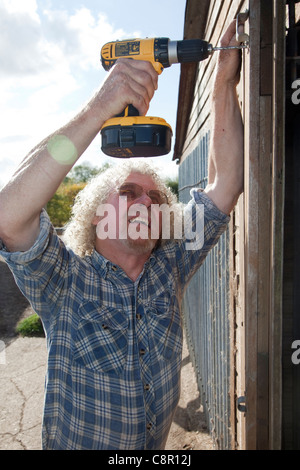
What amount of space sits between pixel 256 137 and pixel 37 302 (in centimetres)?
119

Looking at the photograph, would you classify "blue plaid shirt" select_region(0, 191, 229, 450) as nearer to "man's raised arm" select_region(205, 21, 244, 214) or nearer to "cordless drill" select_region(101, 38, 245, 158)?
"cordless drill" select_region(101, 38, 245, 158)

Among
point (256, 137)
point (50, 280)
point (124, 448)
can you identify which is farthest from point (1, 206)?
point (124, 448)

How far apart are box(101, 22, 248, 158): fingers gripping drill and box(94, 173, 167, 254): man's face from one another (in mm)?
449

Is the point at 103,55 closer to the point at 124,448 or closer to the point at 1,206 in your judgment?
the point at 1,206

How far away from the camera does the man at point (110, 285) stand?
1488 millimetres

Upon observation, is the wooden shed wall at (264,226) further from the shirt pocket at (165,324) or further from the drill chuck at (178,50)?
the shirt pocket at (165,324)

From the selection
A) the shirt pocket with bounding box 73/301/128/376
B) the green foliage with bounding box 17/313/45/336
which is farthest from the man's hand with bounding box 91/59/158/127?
the green foliage with bounding box 17/313/45/336

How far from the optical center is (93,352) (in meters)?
1.73

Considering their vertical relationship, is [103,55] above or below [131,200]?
above

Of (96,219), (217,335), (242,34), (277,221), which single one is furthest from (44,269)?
(217,335)

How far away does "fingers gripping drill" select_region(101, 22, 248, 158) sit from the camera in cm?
158

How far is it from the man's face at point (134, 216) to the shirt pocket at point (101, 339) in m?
0.38

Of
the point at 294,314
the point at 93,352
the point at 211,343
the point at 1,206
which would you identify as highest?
the point at 1,206

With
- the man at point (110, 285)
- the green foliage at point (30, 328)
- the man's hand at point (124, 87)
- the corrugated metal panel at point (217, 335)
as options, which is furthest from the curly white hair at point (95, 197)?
the green foliage at point (30, 328)
